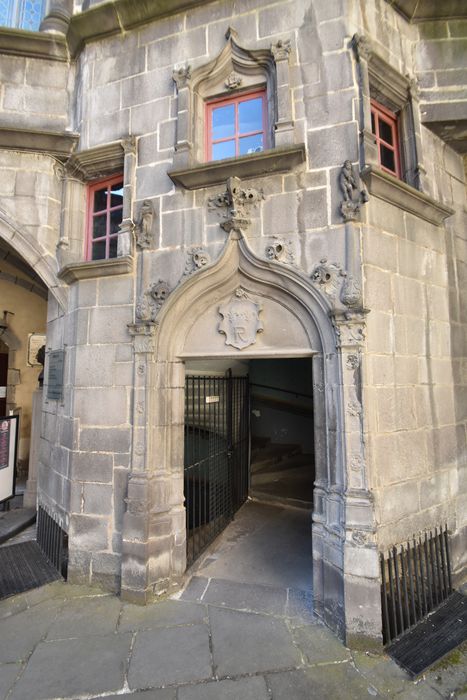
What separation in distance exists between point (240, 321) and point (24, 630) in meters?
3.50

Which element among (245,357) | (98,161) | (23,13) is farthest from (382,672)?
(23,13)

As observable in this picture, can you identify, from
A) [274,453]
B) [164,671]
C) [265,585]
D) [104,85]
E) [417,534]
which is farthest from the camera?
[274,453]

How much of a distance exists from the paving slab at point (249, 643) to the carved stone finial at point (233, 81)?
18.3 ft

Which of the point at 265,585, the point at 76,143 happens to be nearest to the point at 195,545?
the point at 265,585

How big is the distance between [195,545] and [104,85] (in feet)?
19.8

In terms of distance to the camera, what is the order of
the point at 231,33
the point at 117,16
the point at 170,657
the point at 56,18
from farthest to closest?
the point at 56,18
the point at 117,16
the point at 231,33
the point at 170,657

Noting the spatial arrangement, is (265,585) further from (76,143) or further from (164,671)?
(76,143)

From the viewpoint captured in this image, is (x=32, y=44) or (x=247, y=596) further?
(x=32, y=44)

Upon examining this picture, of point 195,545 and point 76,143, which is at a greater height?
point 76,143

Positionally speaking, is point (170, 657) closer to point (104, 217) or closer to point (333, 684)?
point (333, 684)

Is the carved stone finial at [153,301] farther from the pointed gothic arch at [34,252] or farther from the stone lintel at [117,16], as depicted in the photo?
the stone lintel at [117,16]

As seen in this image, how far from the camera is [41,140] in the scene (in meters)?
4.99

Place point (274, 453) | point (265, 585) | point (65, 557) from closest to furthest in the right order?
point (265, 585), point (65, 557), point (274, 453)

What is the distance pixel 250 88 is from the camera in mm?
4312
